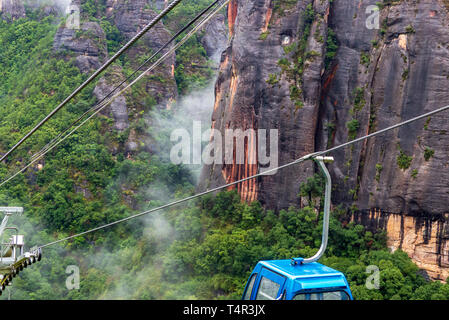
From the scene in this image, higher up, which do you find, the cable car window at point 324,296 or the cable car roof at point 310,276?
the cable car roof at point 310,276

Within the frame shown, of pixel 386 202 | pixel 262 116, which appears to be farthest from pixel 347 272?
pixel 262 116

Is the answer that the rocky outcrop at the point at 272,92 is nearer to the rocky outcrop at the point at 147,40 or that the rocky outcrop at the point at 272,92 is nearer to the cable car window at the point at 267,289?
the cable car window at the point at 267,289

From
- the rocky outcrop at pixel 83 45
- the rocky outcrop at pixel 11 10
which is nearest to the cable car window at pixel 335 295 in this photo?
the rocky outcrop at pixel 83 45

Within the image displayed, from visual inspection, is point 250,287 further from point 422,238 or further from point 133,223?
point 133,223

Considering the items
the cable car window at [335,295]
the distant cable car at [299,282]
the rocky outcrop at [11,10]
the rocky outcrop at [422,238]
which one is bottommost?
the rocky outcrop at [422,238]

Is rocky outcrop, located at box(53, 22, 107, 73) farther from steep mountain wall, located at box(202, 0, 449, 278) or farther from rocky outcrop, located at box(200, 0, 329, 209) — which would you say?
rocky outcrop, located at box(200, 0, 329, 209)

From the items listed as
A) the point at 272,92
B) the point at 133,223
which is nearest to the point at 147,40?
the point at 133,223

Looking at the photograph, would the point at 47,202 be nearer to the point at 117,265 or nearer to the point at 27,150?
the point at 27,150
